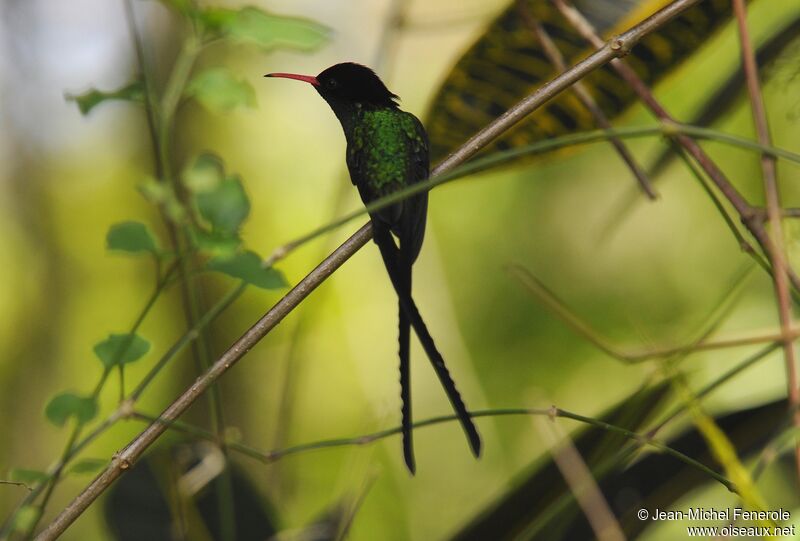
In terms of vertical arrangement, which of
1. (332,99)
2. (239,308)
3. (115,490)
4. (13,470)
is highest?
(239,308)

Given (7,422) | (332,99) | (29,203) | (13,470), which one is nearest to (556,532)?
(13,470)

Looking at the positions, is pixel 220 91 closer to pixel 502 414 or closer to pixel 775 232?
pixel 502 414

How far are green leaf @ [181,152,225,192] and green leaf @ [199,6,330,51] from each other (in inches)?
3.6

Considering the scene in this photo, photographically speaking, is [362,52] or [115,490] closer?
[115,490]

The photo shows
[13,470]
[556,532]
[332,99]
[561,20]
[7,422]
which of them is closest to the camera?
[13,470]

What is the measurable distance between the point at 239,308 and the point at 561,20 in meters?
1.52

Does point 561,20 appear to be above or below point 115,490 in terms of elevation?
above

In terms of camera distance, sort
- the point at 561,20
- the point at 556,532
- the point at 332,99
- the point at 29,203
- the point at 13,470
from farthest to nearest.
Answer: the point at 29,203 → the point at 332,99 → the point at 561,20 → the point at 556,532 → the point at 13,470

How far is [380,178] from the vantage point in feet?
3.66

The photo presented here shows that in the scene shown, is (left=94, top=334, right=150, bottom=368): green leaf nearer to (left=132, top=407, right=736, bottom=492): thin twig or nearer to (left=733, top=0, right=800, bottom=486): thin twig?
(left=132, top=407, right=736, bottom=492): thin twig

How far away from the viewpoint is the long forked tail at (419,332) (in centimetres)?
68

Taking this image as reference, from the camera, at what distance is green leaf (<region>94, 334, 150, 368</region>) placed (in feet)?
2.12

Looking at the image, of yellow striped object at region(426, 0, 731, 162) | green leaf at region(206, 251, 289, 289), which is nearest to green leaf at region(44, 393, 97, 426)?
green leaf at region(206, 251, 289, 289)

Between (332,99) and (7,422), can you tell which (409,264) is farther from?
(7,422)
